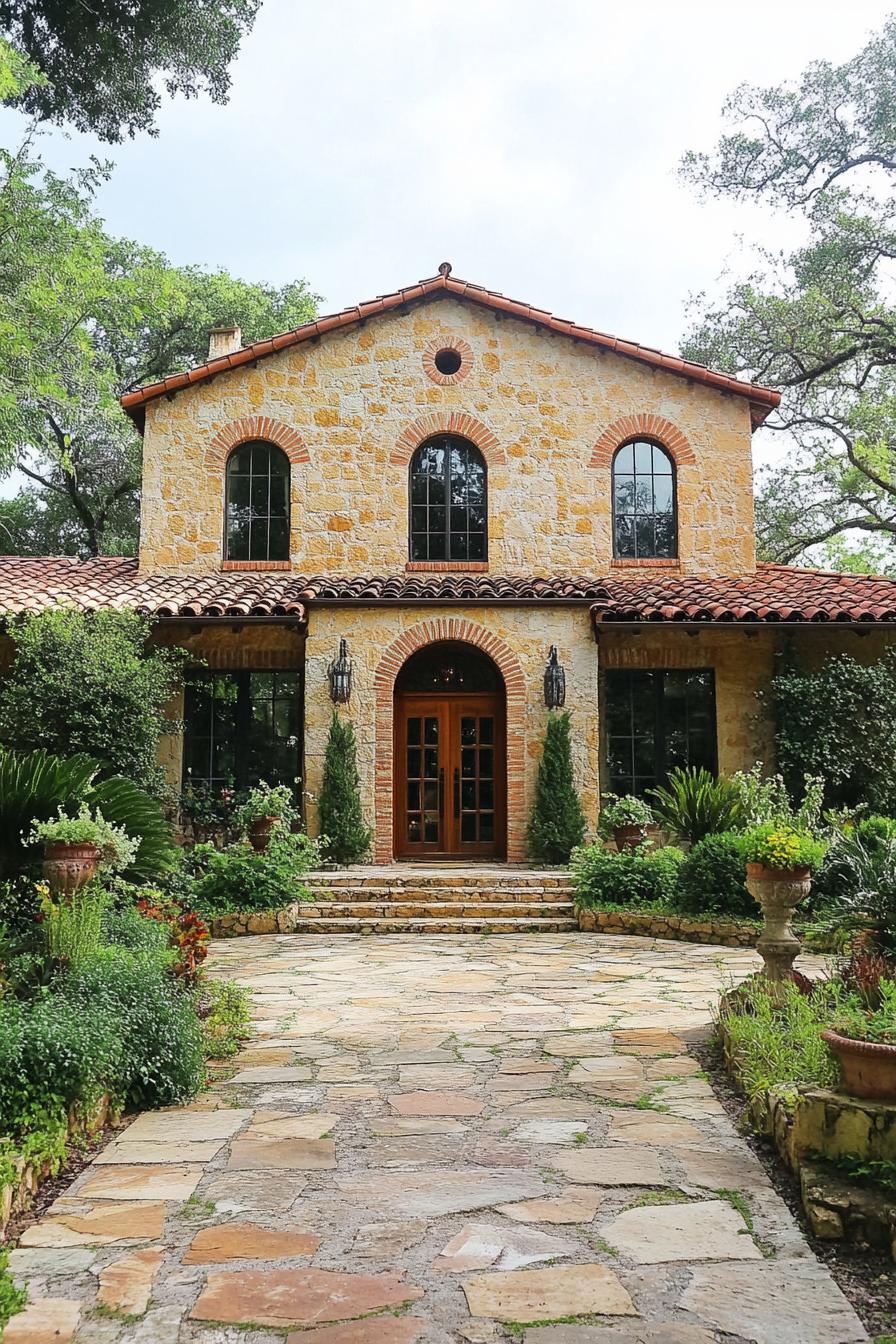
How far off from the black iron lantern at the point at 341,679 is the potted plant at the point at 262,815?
4.65ft

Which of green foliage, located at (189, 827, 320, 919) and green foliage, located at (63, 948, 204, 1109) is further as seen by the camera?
green foliage, located at (189, 827, 320, 919)

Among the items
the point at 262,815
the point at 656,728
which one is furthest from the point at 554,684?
the point at 262,815

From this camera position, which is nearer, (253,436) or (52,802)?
(52,802)

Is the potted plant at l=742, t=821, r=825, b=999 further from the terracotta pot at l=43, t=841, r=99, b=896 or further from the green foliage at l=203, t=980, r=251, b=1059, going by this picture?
the terracotta pot at l=43, t=841, r=99, b=896

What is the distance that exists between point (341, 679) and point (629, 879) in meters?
4.54

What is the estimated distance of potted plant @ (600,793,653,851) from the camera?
41.9 ft

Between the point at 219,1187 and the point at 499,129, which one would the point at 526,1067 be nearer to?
the point at 219,1187

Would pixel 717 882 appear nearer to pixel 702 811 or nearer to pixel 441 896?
pixel 702 811

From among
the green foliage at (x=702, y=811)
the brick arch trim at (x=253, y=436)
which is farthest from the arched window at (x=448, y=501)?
the green foliage at (x=702, y=811)

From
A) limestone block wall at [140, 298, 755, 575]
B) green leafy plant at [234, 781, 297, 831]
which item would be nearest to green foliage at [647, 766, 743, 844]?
limestone block wall at [140, 298, 755, 575]

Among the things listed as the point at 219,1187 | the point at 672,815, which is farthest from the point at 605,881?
the point at 219,1187

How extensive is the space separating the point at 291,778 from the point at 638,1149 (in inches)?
421

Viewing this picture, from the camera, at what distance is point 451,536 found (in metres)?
15.6

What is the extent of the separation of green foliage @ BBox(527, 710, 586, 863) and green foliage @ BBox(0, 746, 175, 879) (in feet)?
18.7
